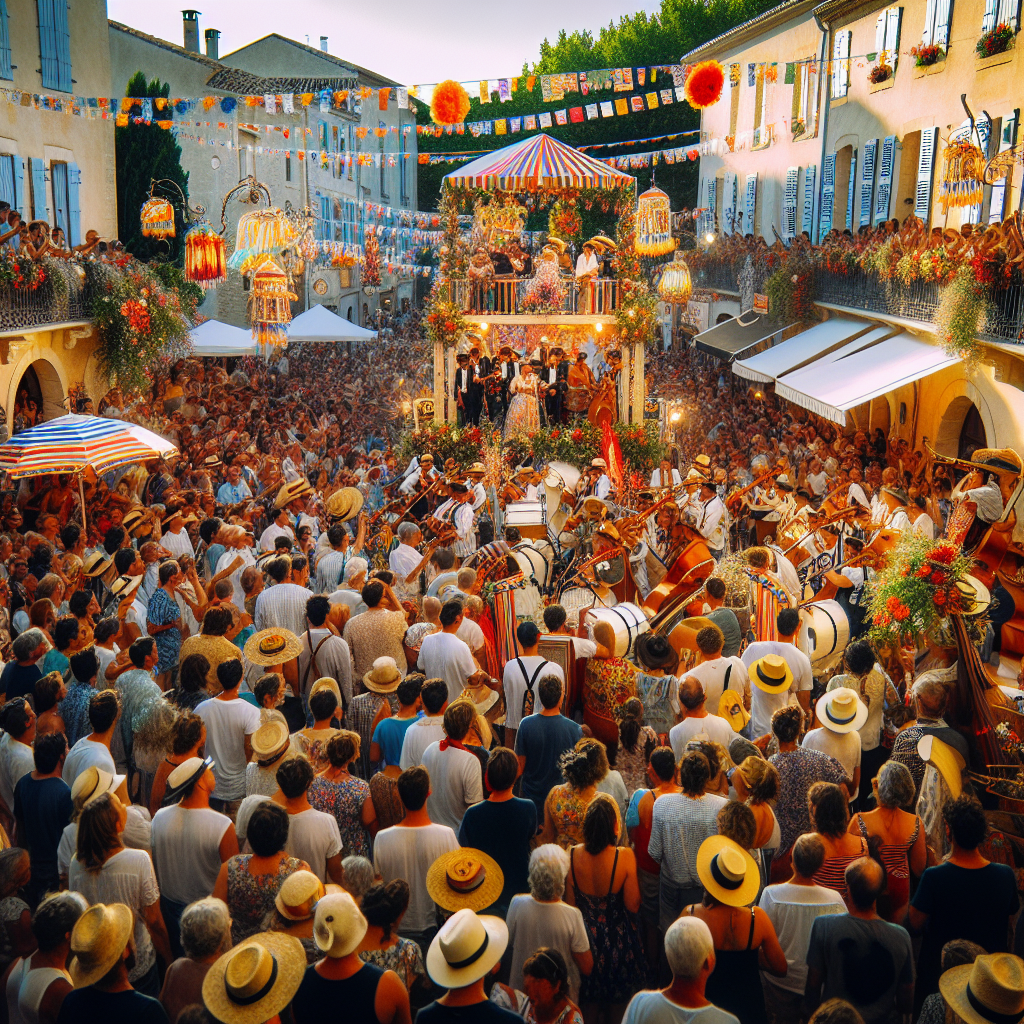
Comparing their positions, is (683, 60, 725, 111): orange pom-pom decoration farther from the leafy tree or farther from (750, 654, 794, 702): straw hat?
the leafy tree

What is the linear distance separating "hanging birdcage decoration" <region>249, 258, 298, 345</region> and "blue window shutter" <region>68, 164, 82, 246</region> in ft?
20.3

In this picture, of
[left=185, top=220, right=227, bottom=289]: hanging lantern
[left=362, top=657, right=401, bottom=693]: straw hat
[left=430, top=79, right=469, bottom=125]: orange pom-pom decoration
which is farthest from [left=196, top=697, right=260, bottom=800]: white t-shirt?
[left=430, top=79, right=469, bottom=125]: orange pom-pom decoration

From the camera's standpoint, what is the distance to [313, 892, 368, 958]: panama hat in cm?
367

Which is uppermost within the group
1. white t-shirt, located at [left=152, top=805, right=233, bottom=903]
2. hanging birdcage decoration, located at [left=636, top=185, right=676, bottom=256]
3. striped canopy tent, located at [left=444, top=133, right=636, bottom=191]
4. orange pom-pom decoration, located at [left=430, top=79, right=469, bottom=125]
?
orange pom-pom decoration, located at [left=430, top=79, right=469, bottom=125]

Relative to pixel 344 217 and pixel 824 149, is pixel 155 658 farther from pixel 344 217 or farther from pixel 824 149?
pixel 344 217

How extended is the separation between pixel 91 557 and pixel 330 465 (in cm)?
647

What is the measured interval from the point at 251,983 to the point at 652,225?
16.8 meters

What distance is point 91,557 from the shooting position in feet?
26.7

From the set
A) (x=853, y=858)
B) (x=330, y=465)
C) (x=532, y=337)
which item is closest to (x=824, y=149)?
(x=532, y=337)

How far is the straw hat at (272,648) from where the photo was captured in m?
6.27


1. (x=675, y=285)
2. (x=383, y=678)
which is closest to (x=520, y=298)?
(x=675, y=285)

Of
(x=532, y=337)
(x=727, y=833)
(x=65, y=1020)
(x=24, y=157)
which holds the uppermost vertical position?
(x=24, y=157)

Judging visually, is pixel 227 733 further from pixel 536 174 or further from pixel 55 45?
pixel 55 45

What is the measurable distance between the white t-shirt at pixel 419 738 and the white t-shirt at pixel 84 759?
1.48 meters
